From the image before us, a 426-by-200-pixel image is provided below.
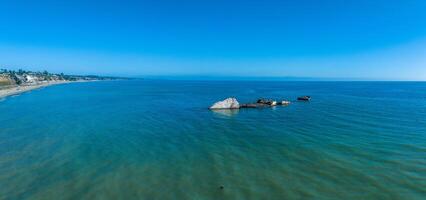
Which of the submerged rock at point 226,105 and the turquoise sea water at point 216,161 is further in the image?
the submerged rock at point 226,105

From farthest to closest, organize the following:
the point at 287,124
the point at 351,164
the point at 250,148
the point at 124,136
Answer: the point at 287,124 < the point at 124,136 < the point at 250,148 < the point at 351,164

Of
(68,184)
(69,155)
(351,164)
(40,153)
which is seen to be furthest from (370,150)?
(40,153)

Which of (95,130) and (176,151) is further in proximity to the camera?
(95,130)

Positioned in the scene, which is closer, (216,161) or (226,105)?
(216,161)

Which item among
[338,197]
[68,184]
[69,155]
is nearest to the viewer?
[338,197]

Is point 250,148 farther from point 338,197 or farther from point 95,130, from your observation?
point 95,130

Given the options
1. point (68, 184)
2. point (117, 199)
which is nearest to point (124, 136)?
point (68, 184)

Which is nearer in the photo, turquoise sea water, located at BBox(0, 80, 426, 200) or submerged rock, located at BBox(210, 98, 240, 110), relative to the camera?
turquoise sea water, located at BBox(0, 80, 426, 200)

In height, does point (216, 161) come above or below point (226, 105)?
above

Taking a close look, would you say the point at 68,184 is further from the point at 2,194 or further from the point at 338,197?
the point at 338,197
